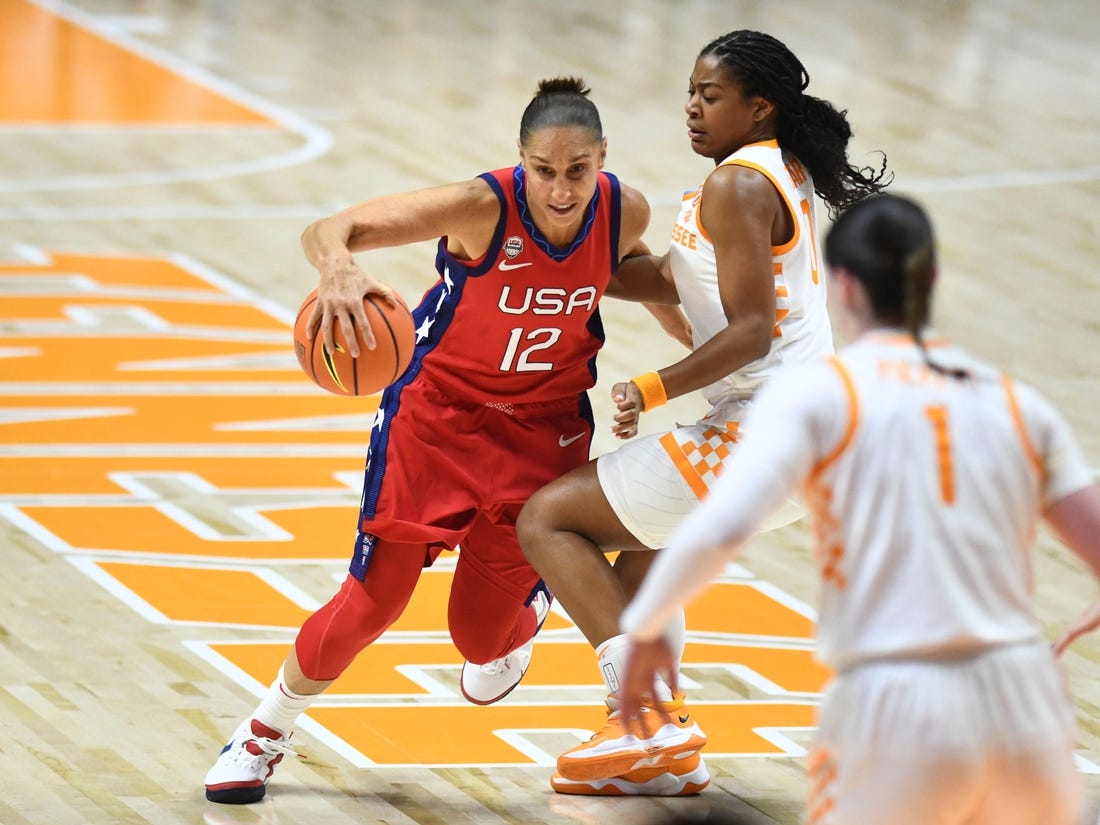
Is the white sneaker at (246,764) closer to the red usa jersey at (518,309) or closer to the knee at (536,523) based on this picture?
the knee at (536,523)

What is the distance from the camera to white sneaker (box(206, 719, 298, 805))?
4.67 m

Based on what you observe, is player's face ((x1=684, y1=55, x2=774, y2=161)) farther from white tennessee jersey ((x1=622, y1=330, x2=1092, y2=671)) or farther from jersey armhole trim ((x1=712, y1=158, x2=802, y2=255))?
white tennessee jersey ((x1=622, y1=330, x2=1092, y2=671))

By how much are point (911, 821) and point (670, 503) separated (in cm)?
172

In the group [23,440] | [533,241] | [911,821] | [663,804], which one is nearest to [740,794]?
[663,804]

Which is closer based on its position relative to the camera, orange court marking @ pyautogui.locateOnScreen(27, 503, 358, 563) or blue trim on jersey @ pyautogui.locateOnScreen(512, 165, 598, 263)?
blue trim on jersey @ pyautogui.locateOnScreen(512, 165, 598, 263)

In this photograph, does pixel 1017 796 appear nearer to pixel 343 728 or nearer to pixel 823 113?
pixel 823 113

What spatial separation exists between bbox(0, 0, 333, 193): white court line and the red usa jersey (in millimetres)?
6861

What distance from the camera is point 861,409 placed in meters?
2.87

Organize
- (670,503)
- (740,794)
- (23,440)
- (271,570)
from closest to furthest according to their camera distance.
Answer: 1. (670,503)
2. (740,794)
3. (271,570)
4. (23,440)

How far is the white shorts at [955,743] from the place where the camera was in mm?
2848

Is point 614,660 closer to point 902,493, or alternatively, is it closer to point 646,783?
point 646,783

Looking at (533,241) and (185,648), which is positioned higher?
(533,241)

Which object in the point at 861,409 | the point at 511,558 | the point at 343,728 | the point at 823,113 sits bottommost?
the point at 343,728

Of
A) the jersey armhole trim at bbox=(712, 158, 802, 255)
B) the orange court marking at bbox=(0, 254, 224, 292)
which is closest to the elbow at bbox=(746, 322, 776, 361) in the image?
the jersey armhole trim at bbox=(712, 158, 802, 255)
